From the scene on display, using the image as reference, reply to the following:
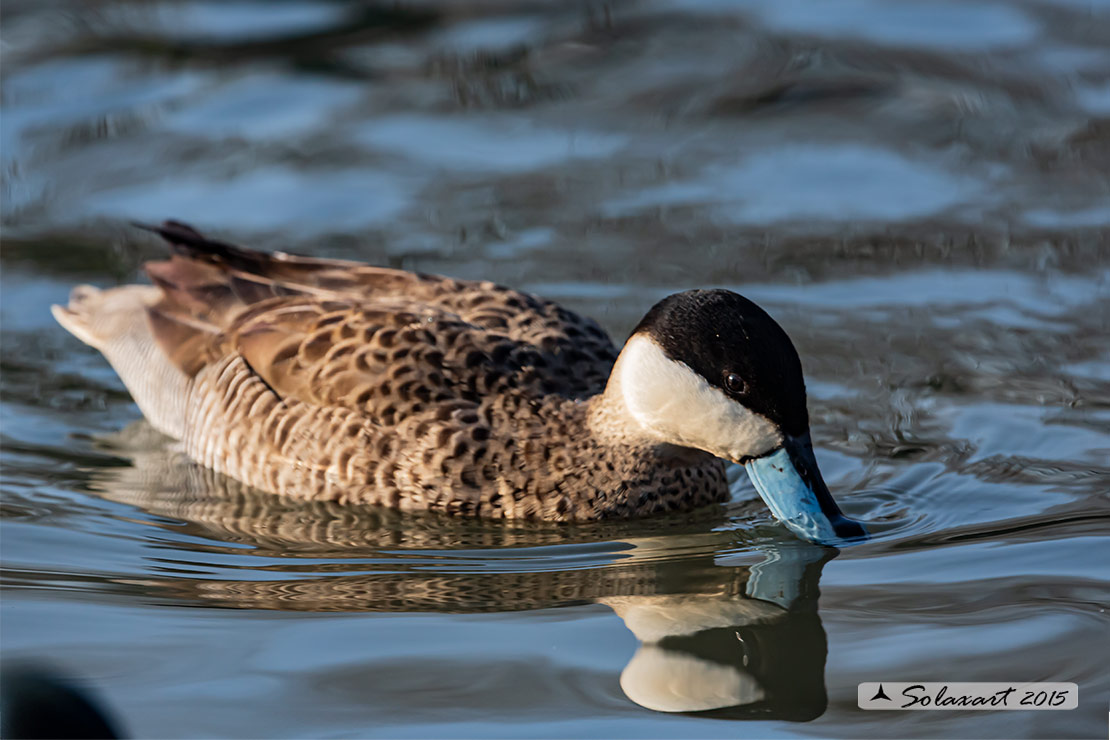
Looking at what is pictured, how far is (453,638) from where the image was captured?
5844 mm

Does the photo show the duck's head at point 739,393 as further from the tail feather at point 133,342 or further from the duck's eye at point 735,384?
the tail feather at point 133,342

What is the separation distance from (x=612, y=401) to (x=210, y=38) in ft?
27.3

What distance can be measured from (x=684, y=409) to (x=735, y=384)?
33 cm

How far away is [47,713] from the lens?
4.07m

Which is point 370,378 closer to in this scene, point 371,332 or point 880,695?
point 371,332

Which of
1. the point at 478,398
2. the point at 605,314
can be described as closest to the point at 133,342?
the point at 478,398

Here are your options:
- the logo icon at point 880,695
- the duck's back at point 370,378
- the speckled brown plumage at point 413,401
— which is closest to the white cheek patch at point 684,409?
the speckled brown plumage at point 413,401

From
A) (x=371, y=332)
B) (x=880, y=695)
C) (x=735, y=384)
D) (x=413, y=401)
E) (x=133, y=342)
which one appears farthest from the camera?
(x=133, y=342)

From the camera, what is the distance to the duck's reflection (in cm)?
561

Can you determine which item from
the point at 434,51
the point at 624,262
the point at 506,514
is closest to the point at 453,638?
the point at 506,514

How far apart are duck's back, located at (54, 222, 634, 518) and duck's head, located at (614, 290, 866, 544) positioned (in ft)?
2.22

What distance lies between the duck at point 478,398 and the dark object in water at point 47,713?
305 cm

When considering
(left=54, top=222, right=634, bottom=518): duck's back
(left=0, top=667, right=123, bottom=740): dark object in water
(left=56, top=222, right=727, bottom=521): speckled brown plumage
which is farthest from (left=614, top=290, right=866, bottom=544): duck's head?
(left=0, top=667, right=123, bottom=740): dark object in water

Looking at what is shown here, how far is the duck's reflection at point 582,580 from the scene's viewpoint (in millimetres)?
5609
